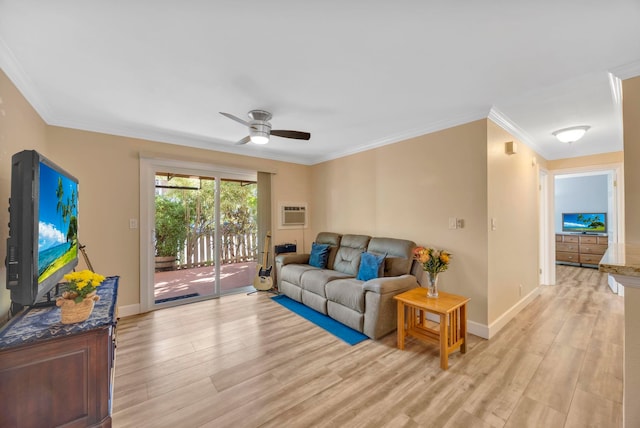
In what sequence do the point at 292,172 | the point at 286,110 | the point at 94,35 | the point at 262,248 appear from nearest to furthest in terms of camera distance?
the point at 94,35, the point at 286,110, the point at 262,248, the point at 292,172

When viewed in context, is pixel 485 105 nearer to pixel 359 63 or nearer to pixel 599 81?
pixel 599 81

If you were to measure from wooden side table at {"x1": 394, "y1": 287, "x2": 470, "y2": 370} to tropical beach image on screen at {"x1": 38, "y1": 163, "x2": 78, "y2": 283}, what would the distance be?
273 cm

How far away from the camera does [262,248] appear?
14.9 ft

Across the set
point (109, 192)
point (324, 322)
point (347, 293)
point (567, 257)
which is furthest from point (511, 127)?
point (567, 257)

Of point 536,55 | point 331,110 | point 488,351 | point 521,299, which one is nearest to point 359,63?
point 331,110

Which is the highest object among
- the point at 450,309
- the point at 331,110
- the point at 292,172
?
the point at 331,110

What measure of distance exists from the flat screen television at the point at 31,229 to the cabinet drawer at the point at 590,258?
9102 millimetres

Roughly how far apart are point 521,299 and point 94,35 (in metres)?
5.08

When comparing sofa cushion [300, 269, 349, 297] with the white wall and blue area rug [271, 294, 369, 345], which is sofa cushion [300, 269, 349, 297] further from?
the white wall

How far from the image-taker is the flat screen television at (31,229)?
1.37 metres

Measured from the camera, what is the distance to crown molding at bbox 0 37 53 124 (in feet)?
5.74

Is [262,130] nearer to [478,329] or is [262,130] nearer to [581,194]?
[478,329]

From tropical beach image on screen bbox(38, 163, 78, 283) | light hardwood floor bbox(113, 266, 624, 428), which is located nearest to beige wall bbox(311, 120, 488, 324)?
light hardwood floor bbox(113, 266, 624, 428)

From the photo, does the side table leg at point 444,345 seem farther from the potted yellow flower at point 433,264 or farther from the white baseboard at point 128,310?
the white baseboard at point 128,310
